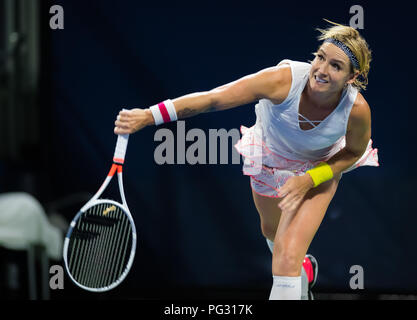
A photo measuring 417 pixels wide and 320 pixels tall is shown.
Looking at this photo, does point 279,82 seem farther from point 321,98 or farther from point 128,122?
point 128,122

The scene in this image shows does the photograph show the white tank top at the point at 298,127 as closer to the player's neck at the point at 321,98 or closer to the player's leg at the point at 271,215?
the player's neck at the point at 321,98

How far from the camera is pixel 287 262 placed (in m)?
2.61

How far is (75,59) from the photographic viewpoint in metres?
3.58

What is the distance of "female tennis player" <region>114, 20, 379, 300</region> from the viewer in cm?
249

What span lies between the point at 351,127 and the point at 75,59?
167 cm

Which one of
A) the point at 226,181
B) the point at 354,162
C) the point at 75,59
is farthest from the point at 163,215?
the point at 354,162

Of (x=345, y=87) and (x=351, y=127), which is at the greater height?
(x=345, y=87)

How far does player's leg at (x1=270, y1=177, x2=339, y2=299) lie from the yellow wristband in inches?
3.6
